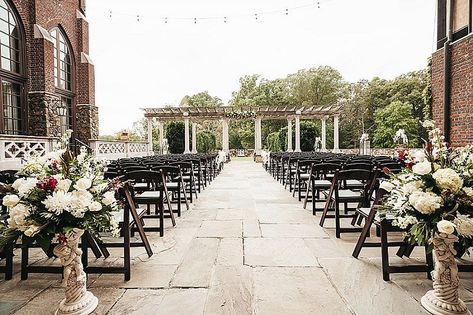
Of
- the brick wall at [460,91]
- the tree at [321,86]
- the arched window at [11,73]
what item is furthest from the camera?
the tree at [321,86]

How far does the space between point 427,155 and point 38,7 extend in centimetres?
1356

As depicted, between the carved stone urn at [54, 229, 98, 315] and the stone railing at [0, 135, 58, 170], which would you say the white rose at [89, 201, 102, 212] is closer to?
the carved stone urn at [54, 229, 98, 315]

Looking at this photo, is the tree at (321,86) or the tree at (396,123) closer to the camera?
the tree at (396,123)

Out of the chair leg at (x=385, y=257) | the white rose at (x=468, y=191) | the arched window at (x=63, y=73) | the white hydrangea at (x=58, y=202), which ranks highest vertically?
the arched window at (x=63, y=73)

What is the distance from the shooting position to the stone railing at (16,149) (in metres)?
7.83

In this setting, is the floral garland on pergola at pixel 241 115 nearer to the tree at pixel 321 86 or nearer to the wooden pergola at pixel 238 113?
the wooden pergola at pixel 238 113

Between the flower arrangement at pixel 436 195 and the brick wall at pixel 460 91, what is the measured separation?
450 cm

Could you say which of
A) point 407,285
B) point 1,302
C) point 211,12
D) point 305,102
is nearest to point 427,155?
point 407,285

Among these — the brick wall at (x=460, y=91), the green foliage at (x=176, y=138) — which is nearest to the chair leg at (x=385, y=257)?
the brick wall at (x=460, y=91)

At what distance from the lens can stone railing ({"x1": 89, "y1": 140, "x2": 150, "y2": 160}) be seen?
1274cm

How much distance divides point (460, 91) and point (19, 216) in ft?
24.2

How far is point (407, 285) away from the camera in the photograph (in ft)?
8.08

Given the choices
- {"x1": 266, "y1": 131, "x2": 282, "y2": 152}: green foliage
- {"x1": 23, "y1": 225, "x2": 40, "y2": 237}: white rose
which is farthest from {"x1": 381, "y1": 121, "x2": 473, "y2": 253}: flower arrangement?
{"x1": 266, "y1": 131, "x2": 282, "y2": 152}: green foliage

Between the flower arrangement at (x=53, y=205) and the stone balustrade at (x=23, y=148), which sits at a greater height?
the stone balustrade at (x=23, y=148)
